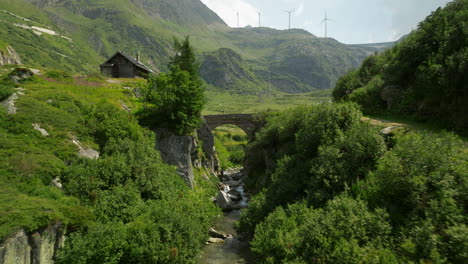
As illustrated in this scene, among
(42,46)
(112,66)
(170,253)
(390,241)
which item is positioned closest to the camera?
(390,241)

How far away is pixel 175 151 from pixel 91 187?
58.1 ft

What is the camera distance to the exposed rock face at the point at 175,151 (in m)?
37.8

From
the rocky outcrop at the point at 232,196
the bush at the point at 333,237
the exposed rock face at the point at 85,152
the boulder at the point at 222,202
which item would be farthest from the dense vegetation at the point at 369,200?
the exposed rock face at the point at 85,152

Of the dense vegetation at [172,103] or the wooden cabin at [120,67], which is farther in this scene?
the wooden cabin at [120,67]

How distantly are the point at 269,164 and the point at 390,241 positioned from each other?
2791 cm

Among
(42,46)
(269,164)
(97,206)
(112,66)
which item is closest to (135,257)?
(97,206)

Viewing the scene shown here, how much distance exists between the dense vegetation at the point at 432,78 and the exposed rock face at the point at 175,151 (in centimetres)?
2567

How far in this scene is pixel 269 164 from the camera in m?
41.9

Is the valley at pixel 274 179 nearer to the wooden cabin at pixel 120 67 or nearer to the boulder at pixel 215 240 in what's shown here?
the boulder at pixel 215 240

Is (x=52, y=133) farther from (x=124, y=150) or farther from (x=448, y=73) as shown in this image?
(x=448, y=73)

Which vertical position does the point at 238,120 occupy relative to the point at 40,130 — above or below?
below

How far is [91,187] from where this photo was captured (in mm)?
21031

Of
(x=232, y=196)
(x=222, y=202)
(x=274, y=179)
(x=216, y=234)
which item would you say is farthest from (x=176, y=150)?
(x=232, y=196)

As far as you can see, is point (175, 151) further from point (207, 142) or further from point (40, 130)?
point (40, 130)
